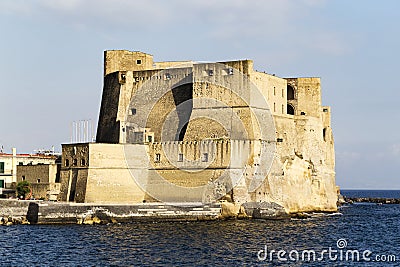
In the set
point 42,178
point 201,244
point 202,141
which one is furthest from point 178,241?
point 42,178

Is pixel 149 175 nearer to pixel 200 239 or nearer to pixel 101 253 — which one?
pixel 200 239

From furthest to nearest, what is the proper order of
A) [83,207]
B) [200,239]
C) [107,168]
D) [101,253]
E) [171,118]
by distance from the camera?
[171,118] → [107,168] → [83,207] → [200,239] → [101,253]

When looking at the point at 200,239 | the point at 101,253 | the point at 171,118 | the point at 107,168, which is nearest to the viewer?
the point at 101,253

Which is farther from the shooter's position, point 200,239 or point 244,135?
point 244,135

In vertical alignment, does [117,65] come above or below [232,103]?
above

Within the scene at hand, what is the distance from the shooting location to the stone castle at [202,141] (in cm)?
4409

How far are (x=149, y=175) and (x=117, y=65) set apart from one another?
380 inches

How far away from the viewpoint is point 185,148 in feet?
148

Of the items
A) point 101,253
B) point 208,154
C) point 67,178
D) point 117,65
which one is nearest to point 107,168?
point 67,178

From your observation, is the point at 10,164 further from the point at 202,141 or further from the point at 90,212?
the point at 202,141
